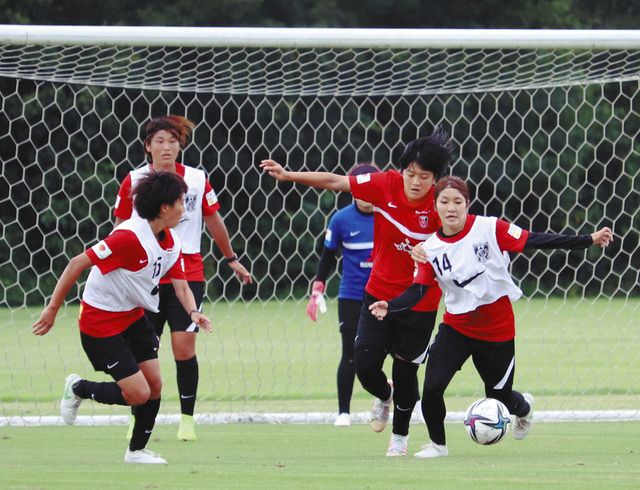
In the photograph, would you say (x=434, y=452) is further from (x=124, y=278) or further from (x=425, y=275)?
(x=124, y=278)

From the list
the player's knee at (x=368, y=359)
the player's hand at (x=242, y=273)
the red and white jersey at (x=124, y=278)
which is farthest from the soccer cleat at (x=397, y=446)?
the player's hand at (x=242, y=273)

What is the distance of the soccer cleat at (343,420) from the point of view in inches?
350

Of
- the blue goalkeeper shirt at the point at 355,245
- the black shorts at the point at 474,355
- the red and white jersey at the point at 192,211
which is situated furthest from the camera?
the blue goalkeeper shirt at the point at 355,245

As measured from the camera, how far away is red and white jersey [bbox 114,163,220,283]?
26.5 feet

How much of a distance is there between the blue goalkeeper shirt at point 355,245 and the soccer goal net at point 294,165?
3.86ft

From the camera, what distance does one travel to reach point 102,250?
6.61 meters

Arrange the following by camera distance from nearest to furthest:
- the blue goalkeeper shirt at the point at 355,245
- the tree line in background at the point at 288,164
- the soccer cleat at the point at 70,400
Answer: the soccer cleat at the point at 70,400 < the blue goalkeeper shirt at the point at 355,245 < the tree line in background at the point at 288,164

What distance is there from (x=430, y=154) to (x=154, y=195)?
5.04 feet

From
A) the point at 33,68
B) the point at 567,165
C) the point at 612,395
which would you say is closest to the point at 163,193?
the point at 33,68

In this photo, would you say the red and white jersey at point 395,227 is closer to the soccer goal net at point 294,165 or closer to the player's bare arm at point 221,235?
the player's bare arm at point 221,235

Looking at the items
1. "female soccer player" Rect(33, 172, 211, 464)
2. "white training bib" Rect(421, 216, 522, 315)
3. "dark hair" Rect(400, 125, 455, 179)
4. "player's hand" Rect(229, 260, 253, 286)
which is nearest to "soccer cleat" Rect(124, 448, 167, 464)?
"female soccer player" Rect(33, 172, 211, 464)

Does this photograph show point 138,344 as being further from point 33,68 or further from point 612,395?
point 612,395

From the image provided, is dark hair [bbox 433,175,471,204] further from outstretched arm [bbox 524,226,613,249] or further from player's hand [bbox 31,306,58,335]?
player's hand [bbox 31,306,58,335]

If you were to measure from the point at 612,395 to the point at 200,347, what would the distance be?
529 centimetres
